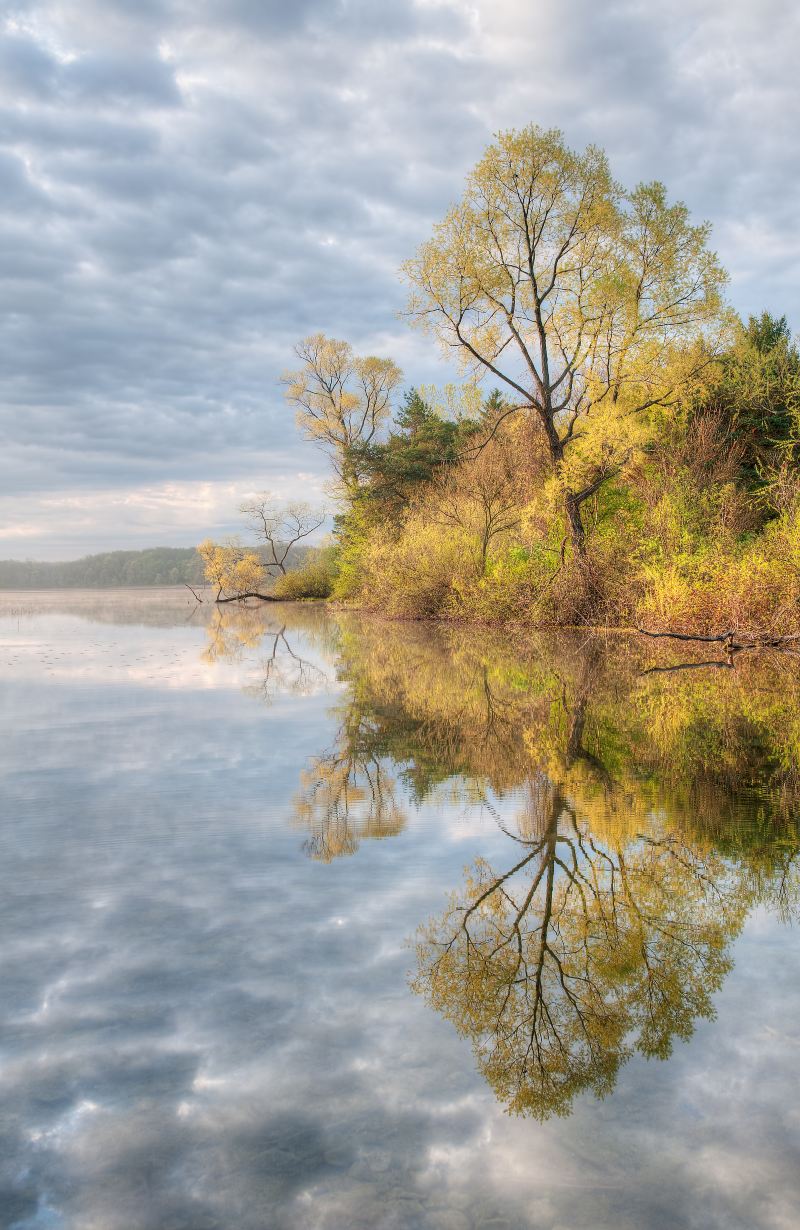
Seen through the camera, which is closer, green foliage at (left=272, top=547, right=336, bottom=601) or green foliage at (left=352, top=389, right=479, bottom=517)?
green foliage at (left=352, top=389, right=479, bottom=517)

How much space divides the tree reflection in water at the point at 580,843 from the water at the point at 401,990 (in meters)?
0.02

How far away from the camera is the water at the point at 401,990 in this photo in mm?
1903

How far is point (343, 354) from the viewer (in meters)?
45.7

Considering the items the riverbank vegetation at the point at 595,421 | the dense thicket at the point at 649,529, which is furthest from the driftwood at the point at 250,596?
the riverbank vegetation at the point at 595,421

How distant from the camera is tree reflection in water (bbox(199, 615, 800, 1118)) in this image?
8.48 feet

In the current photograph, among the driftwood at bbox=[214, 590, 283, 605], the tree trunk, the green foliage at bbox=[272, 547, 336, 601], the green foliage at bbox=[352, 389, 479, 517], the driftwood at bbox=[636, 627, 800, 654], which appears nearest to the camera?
the driftwood at bbox=[636, 627, 800, 654]

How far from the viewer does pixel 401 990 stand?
278 cm

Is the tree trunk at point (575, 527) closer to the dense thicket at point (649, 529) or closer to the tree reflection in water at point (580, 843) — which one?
the dense thicket at point (649, 529)

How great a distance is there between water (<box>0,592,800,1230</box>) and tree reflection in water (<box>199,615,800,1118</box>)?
0.02 m

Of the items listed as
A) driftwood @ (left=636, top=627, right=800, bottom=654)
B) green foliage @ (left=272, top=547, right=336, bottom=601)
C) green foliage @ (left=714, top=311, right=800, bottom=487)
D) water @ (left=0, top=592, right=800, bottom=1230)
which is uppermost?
green foliage @ (left=714, top=311, right=800, bottom=487)

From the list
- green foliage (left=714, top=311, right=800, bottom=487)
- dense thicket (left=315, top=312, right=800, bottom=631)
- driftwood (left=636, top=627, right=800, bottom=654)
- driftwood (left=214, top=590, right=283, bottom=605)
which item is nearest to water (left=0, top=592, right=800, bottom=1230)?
driftwood (left=636, top=627, right=800, bottom=654)

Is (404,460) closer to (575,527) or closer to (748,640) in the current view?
(575,527)

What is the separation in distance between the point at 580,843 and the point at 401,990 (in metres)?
1.73

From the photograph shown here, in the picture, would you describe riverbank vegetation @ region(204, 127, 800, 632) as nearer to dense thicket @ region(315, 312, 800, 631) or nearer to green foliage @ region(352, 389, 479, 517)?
dense thicket @ region(315, 312, 800, 631)
